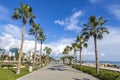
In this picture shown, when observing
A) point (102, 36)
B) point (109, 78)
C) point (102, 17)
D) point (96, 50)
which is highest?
point (102, 17)

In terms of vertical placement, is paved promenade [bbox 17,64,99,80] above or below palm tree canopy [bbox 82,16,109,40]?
below

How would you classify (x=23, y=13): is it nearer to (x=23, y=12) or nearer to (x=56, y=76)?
(x=23, y=12)

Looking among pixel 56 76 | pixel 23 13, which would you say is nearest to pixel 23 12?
pixel 23 13

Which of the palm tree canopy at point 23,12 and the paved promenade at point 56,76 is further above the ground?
the palm tree canopy at point 23,12

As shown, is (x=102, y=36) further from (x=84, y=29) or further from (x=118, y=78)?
(x=118, y=78)

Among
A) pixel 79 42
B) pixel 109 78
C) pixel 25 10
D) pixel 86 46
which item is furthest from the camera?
pixel 79 42

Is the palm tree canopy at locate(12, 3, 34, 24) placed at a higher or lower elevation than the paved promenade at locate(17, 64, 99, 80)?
higher

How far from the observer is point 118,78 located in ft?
65.8

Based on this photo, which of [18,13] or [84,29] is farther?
[84,29]

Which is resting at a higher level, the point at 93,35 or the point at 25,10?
the point at 25,10

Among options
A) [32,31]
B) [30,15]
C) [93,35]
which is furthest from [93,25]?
[32,31]

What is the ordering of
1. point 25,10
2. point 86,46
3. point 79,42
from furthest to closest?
point 79,42 < point 86,46 < point 25,10

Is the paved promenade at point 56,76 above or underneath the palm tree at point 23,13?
underneath

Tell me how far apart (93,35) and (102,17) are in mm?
3375
